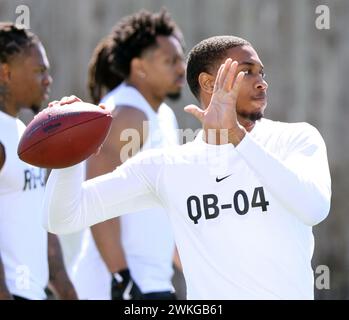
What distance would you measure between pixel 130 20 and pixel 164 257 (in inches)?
58.5

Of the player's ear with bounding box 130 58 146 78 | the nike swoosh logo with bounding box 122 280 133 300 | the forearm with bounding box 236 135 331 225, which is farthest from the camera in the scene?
the player's ear with bounding box 130 58 146 78

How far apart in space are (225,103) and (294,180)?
33 cm

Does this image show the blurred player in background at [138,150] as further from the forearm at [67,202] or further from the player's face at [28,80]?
the forearm at [67,202]

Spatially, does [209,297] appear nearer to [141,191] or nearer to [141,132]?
[141,191]

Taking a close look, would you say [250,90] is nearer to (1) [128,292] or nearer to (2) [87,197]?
(2) [87,197]

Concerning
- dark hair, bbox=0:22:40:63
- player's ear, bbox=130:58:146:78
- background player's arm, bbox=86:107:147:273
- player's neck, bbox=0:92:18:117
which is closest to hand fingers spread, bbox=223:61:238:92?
player's neck, bbox=0:92:18:117

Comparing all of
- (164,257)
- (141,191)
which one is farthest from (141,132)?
(141,191)

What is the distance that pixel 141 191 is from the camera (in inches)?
167

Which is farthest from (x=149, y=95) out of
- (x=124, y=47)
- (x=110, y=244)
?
(x=110, y=244)

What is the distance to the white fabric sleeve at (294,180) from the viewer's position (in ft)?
12.5

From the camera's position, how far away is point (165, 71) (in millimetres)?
6547

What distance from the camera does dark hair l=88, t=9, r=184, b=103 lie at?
669 cm

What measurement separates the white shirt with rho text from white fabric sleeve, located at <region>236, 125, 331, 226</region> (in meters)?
1.80

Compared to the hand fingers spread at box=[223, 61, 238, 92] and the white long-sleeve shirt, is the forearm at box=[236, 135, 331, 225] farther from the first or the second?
the hand fingers spread at box=[223, 61, 238, 92]
